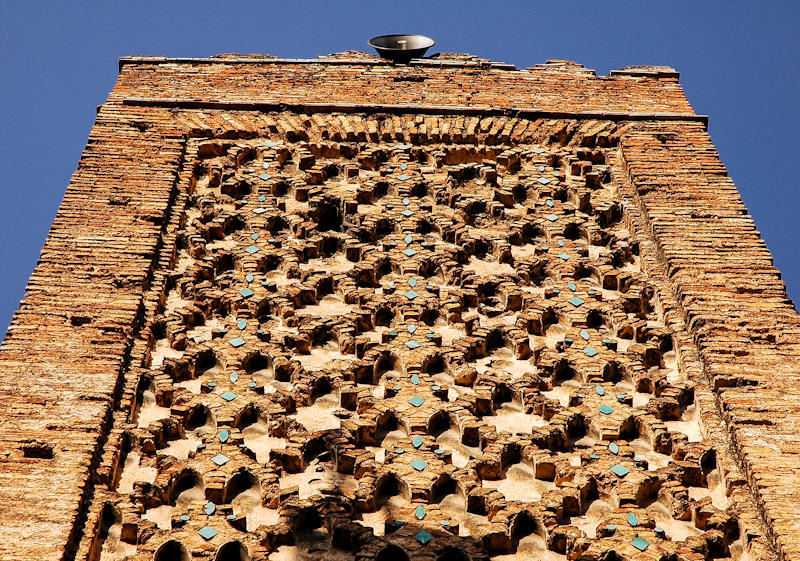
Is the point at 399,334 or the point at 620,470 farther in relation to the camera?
the point at 399,334

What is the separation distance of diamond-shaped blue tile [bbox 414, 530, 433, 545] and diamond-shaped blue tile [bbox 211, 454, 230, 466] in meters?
1.09

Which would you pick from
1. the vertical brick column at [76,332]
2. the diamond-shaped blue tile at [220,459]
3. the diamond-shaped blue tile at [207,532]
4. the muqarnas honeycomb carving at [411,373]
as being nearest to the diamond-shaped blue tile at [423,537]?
the muqarnas honeycomb carving at [411,373]

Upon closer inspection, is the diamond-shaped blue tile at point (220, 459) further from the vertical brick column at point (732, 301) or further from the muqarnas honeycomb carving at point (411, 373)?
the vertical brick column at point (732, 301)

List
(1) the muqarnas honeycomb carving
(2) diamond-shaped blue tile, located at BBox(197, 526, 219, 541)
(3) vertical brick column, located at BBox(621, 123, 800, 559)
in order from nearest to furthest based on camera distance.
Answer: (2) diamond-shaped blue tile, located at BBox(197, 526, 219, 541) → (1) the muqarnas honeycomb carving → (3) vertical brick column, located at BBox(621, 123, 800, 559)

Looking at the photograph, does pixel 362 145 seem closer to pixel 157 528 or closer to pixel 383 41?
pixel 383 41

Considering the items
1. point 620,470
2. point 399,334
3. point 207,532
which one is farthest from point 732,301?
point 207,532

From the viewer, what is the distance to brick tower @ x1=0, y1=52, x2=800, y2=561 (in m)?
7.25

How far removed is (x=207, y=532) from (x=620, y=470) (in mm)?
2130

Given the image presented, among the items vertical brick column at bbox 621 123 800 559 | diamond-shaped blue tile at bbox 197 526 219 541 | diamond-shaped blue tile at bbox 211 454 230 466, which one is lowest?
diamond-shaped blue tile at bbox 197 526 219 541

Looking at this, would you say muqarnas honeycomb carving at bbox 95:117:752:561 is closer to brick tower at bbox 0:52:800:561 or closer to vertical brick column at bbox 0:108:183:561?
brick tower at bbox 0:52:800:561

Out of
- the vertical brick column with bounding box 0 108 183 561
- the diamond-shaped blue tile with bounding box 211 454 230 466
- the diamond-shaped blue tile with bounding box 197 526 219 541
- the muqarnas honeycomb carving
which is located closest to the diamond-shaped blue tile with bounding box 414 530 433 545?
the muqarnas honeycomb carving

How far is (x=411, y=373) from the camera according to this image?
826cm

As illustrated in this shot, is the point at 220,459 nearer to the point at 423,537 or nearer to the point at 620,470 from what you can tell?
the point at 423,537

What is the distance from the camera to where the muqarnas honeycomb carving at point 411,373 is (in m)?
7.24
